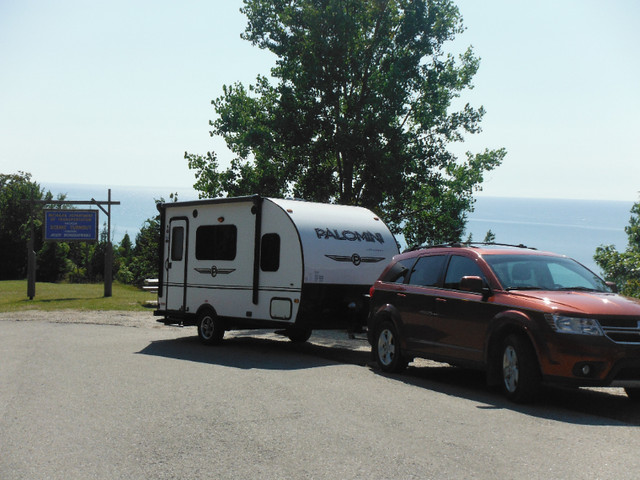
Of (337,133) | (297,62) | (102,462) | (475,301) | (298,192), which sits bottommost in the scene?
(102,462)

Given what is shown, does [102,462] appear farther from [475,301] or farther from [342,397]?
[475,301]

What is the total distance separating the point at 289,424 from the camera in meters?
7.40

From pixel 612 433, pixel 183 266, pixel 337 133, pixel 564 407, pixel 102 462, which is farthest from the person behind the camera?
pixel 337 133

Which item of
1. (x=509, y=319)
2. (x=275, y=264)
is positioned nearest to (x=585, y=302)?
(x=509, y=319)

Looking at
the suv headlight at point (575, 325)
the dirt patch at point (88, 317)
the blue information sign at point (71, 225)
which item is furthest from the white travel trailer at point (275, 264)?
Result: the blue information sign at point (71, 225)

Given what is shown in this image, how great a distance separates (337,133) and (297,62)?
3076 mm

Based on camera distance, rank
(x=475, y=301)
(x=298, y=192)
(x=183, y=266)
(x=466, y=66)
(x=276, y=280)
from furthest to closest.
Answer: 1. (x=466, y=66)
2. (x=298, y=192)
3. (x=183, y=266)
4. (x=276, y=280)
5. (x=475, y=301)

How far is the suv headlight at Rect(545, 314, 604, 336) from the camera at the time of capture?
823 cm

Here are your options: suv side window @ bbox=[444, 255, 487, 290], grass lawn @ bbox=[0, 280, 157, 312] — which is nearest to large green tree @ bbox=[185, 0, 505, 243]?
grass lawn @ bbox=[0, 280, 157, 312]

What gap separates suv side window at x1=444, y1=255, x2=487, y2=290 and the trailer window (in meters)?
5.66

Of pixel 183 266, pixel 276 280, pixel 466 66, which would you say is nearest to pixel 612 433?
pixel 276 280

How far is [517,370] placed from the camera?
8766 mm

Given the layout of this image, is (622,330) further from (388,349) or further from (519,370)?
(388,349)

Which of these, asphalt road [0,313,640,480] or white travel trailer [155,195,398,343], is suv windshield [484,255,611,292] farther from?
white travel trailer [155,195,398,343]
